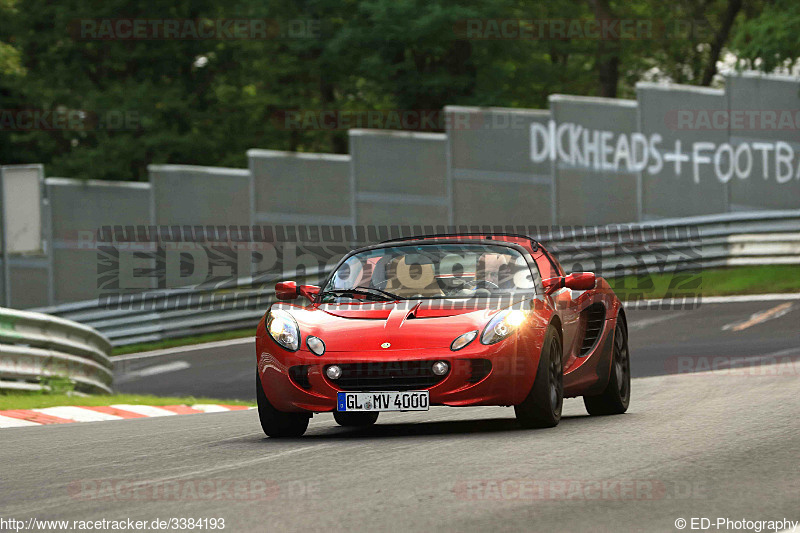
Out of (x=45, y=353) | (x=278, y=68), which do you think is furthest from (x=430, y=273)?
(x=278, y=68)

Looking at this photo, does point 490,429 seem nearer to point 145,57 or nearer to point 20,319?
point 20,319

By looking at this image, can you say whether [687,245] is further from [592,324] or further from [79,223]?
[79,223]

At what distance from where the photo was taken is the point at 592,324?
10477 mm

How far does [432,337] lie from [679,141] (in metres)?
19.8

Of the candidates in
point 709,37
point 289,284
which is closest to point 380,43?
point 709,37

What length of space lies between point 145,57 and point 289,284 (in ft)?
102

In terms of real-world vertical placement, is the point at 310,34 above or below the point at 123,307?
above

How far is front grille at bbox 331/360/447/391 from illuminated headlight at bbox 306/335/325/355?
0.24 m

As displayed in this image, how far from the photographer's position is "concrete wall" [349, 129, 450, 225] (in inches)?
1198

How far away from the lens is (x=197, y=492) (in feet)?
Answer: 22.2

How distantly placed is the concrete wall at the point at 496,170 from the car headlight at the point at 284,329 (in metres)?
20.0

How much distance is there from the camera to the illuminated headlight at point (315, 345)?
8961 mm

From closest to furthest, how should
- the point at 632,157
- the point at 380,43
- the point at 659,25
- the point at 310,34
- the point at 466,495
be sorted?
the point at 466,495 → the point at 632,157 → the point at 380,43 → the point at 310,34 → the point at 659,25

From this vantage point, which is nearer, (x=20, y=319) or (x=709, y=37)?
(x=20, y=319)
